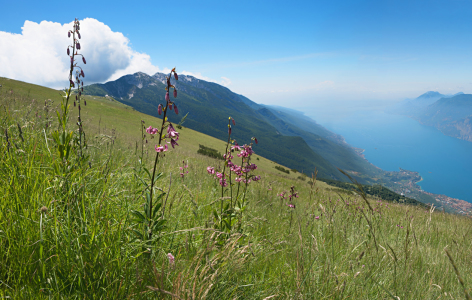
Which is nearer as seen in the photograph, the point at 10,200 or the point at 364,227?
the point at 10,200

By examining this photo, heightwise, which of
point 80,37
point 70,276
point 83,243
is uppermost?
point 80,37

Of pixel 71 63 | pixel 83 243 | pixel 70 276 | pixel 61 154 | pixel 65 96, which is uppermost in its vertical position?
pixel 71 63

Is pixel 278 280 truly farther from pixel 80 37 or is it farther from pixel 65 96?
pixel 80 37

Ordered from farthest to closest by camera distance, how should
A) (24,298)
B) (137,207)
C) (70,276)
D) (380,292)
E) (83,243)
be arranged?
(137,207), (380,292), (83,243), (70,276), (24,298)

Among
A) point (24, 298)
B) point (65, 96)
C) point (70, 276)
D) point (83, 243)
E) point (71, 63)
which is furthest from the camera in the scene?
point (71, 63)

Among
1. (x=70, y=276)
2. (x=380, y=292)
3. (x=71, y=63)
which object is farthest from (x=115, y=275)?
(x=71, y=63)

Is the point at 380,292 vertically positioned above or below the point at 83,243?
below

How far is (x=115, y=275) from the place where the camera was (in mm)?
1786

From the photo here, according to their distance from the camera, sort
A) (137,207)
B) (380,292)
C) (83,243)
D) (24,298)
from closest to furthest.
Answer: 1. (24,298)
2. (83,243)
3. (380,292)
4. (137,207)

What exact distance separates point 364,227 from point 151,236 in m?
4.69

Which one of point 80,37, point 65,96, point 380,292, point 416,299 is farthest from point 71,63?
point 416,299

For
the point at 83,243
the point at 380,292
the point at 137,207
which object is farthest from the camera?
the point at 137,207

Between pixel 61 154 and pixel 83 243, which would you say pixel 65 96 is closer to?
pixel 61 154

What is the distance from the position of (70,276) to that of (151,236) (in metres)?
0.66
